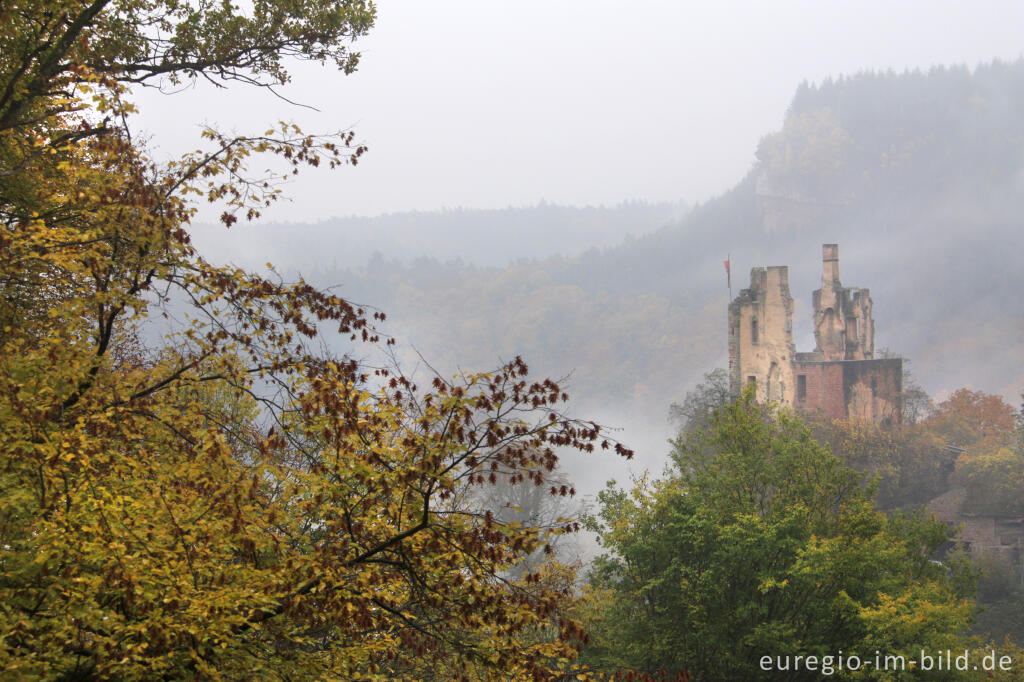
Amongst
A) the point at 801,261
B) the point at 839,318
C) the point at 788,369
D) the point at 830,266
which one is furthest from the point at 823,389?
the point at 801,261

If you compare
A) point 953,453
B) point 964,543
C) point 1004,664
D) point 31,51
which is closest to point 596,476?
point 953,453

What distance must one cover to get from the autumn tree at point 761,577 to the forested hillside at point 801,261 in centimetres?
11597

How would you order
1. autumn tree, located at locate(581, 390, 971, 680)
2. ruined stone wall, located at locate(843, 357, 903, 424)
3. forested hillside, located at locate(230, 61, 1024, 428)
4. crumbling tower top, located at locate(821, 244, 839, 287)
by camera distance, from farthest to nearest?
forested hillside, located at locate(230, 61, 1024, 428) → crumbling tower top, located at locate(821, 244, 839, 287) → ruined stone wall, located at locate(843, 357, 903, 424) → autumn tree, located at locate(581, 390, 971, 680)

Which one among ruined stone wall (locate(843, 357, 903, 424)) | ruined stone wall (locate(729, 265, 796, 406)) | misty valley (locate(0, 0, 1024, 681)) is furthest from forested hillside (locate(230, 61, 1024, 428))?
misty valley (locate(0, 0, 1024, 681))

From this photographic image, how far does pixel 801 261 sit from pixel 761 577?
484 ft

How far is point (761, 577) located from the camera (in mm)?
19891

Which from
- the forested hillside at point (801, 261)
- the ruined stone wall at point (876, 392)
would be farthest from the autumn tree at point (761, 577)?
the forested hillside at point (801, 261)

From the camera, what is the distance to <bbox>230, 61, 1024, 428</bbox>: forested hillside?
14262cm

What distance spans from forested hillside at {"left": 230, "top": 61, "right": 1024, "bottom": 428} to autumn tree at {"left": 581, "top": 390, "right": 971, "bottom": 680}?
11597 cm

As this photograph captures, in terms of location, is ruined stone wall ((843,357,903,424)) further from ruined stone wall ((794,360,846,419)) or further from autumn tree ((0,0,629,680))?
autumn tree ((0,0,629,680))

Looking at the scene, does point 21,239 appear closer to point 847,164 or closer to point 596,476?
point 596,476

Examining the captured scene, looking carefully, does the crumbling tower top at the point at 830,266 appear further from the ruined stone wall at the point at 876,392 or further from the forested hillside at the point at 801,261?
the forested hillside at the point at 801,261

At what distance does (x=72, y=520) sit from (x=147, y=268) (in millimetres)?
2159

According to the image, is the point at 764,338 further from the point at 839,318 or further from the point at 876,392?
the point at 876,392
